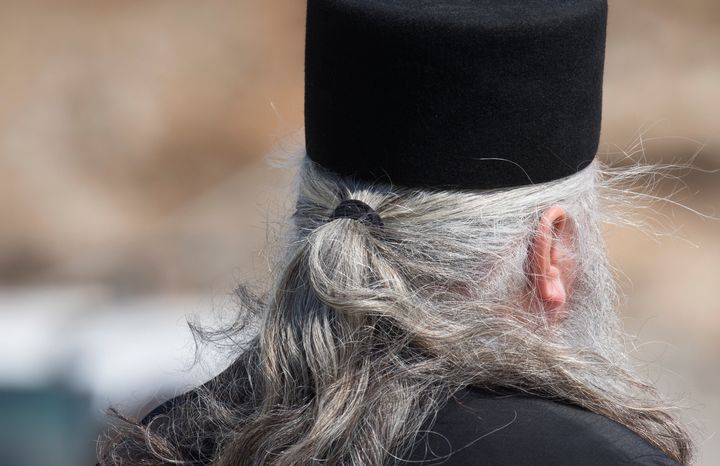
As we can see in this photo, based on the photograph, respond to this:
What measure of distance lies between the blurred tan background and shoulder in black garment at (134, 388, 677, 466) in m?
5.22

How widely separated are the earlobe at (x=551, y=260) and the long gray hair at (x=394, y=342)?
14mm

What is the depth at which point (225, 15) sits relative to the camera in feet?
25.8

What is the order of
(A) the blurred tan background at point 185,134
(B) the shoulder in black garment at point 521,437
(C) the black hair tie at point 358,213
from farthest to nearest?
(A) the blurred tan background at point 185,134, (C) the black hair tie at point 358,213, (B) the shoulder in black garment at point 521,437

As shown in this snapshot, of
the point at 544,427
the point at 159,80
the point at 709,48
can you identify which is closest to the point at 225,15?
Answer: the point at 159,80

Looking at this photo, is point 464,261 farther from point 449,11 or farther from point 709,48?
point 709,48

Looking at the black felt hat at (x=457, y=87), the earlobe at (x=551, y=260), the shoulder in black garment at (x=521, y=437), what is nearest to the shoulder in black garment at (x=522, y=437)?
the shoulder in black garment at (x=521, y=437)

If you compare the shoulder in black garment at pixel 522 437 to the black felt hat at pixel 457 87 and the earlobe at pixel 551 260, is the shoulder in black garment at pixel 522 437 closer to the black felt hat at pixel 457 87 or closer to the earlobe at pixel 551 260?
the earlobe at pixel 551 260

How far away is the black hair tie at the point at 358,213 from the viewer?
1.27 m

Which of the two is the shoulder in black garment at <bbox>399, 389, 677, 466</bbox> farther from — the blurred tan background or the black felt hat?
the blurred tan background

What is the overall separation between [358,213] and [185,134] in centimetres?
657

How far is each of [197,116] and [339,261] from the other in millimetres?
6670

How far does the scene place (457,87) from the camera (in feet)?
4.27

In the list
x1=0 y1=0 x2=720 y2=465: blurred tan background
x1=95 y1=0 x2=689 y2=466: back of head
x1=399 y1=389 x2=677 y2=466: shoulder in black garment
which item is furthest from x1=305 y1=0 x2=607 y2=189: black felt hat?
x1=0 y1=0 x2=720 y2=465: blurred tan background

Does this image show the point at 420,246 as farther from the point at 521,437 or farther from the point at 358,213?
the point at 521,437
